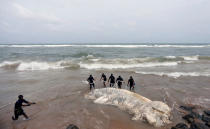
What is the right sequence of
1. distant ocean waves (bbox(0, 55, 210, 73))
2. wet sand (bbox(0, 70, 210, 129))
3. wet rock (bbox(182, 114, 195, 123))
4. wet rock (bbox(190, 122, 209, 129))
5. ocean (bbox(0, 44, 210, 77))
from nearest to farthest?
wet rock (bbox(190, 122, 209, 129)) → wet rock (bbox(182, 114, 195, 123)) → wet sand (bbox(0, 70, 210, 129)) → ocean (bbox(0, 44, 210, 77)) → distant ocean waves (bbox(0, 55, 210, 73))

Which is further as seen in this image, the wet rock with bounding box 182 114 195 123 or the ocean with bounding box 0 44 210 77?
the ocean with bounding box 0 44 210 77

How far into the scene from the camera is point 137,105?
7.36m

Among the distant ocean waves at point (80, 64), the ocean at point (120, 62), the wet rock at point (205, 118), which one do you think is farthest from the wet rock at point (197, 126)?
the distant ocean waves at point (80, 64)

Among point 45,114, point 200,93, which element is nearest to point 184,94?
point 200,93

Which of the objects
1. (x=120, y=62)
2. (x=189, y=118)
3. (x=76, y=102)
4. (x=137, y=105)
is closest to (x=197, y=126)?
(x=189, y=118)

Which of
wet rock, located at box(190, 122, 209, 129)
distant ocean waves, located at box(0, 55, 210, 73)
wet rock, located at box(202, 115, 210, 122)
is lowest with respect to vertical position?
wet rock, located at box(202, 115, 210, 122)

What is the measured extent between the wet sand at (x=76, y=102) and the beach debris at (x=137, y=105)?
Result: 30 centimetres

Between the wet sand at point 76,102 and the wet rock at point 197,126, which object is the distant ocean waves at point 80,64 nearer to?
the wet sand at point 76,102

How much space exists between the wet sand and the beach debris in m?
0.30

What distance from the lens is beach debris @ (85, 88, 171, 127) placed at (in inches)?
255

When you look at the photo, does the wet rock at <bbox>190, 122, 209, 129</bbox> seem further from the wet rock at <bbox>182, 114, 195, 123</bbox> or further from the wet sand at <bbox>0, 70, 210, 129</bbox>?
the wet sand at <bbox>0, 70, 210, 129</bbox>

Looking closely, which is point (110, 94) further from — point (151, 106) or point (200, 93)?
point (200, 93)

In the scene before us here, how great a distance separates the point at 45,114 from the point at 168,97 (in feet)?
23.7

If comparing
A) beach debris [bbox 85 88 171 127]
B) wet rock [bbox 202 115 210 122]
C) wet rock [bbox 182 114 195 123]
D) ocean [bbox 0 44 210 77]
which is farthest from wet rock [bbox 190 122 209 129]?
ocean [bbox 0 44 210 77]
